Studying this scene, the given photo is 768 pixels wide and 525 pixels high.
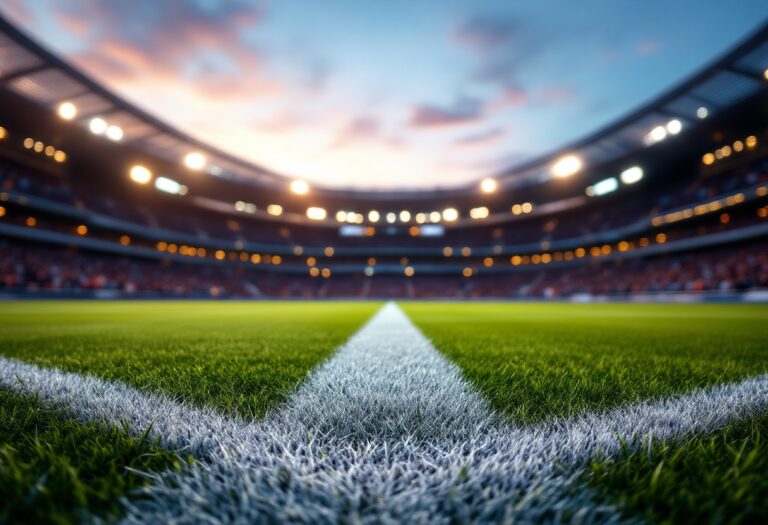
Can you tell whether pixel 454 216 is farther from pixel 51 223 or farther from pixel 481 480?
pixel 481 480

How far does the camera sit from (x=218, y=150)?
2875cm

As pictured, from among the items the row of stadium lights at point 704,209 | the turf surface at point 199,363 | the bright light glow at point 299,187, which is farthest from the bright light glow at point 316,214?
the turf surface at point 199,363

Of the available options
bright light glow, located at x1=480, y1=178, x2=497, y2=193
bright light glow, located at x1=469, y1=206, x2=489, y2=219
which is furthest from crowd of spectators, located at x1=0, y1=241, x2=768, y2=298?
bright light glow, located at x1=480, y1=178, x2=497, y2=193

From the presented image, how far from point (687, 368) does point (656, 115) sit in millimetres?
27559

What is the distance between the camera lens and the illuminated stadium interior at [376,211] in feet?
68.4

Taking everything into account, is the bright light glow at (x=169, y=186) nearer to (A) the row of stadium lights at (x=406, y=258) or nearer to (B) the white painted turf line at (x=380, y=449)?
(A) the row of stadium lights at (x=406, y=258)

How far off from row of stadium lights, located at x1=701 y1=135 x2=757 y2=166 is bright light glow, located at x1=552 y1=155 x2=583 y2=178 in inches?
337

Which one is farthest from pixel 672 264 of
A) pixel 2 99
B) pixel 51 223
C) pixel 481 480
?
pixel 51 223

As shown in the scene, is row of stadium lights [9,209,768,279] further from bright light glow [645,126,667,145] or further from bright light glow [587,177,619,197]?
bright light glow [645,126,667,145]

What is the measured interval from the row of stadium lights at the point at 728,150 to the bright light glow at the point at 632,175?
4.02 meters

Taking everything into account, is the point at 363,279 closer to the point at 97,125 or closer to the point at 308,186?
the point at 308,186

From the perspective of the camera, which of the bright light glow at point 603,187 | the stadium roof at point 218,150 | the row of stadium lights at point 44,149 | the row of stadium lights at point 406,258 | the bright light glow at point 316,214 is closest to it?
the stadium roof at point 218,150

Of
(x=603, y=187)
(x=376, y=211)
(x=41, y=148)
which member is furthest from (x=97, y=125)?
(x=603, y=187)

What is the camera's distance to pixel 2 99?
18.8 m
